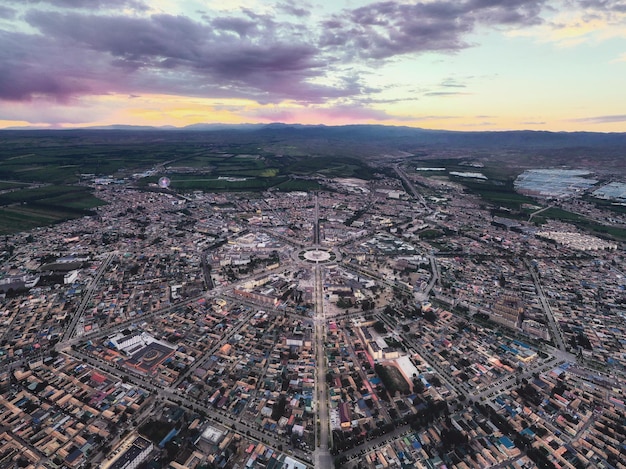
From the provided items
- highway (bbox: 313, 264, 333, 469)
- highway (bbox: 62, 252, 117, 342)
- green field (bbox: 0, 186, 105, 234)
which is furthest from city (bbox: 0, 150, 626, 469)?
green field (bbox: 0, 186, 105, 234)

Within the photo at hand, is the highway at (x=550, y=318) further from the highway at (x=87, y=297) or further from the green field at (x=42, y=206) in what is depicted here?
the green field at (x=42, y=206)

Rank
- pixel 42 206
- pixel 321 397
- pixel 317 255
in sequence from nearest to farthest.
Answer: pixel 321 397
pixel 317 255
pixel 42 206

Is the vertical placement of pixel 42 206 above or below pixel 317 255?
above

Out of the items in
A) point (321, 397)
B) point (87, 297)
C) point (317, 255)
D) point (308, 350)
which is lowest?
point (321, 397)

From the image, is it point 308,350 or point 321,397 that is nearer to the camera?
point 321,397

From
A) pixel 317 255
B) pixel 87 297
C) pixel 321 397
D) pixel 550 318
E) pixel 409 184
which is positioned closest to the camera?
pixel 321 397

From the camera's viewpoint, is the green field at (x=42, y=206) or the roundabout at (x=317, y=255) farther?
the green field at (x=42, y=206)

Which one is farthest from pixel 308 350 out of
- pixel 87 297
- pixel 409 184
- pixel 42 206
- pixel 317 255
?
pixel 409 184

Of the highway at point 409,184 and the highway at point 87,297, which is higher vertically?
the highway at point 409,184

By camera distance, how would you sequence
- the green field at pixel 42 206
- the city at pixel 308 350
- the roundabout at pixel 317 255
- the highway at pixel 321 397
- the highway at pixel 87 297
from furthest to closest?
the green field at pixel 42 206
the roundabout at pixel 317 255
the highway at pixel 87 297
the city at pixel 308 350
the highway at pixel 321 397

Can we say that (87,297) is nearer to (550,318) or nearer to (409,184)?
(550,318)

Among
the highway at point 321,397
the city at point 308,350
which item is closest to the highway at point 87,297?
the city at point 308,350

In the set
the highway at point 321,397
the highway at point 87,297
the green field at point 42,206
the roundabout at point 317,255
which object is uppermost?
the green field at point 42,206
